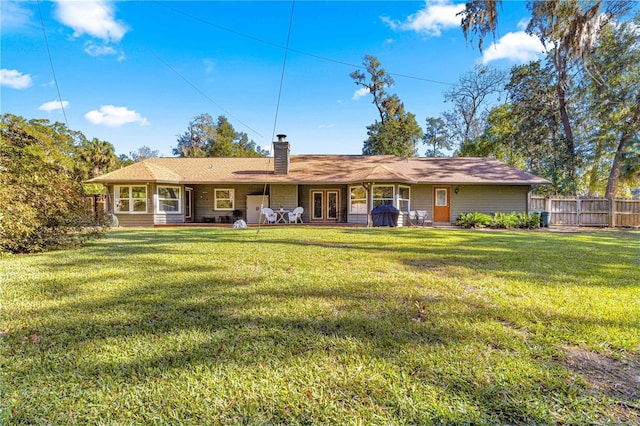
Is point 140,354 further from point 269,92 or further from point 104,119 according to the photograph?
point 104,119

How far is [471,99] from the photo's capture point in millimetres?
29688

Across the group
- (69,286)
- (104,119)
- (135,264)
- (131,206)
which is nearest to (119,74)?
(104,119)

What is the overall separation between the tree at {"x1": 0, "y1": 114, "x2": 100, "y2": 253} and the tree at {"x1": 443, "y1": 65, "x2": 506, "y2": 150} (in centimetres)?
3004

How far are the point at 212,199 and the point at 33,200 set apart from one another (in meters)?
11.2

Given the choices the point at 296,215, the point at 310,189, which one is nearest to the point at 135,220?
the point at 296,215

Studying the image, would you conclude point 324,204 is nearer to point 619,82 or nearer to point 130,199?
point 130,199

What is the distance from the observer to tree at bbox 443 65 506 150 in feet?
89.9

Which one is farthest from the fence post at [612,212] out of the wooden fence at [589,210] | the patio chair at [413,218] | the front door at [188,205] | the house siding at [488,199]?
the front door at [188,205]

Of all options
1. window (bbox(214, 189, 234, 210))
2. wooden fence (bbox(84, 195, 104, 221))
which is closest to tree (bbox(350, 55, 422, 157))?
window (bbox(214, 189, 234, 210))

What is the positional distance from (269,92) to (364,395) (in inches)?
493

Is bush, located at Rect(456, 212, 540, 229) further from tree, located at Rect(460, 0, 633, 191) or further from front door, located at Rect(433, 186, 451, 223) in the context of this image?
tree, located at Rect(460, 0, 633, 191)

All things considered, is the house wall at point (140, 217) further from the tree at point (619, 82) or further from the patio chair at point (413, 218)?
the tree at point (619, 82)

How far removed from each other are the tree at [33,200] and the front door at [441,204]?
576 inches

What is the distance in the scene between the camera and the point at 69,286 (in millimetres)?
3645
